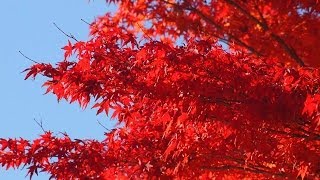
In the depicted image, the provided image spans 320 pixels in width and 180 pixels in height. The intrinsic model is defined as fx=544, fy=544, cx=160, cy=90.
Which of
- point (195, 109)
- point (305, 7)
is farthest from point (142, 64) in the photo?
point (305, 7)

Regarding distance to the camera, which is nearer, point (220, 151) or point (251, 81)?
point (251, 81)

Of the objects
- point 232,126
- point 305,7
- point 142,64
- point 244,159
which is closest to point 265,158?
point 244,159

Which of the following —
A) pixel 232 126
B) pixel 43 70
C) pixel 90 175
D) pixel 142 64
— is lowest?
→ pixel 232 126

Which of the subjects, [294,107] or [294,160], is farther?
[294,160]

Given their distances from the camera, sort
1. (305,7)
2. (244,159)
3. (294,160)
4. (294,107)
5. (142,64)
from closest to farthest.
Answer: (294,107) → (142,64) → (294,160) → (244,159) → (305,7)

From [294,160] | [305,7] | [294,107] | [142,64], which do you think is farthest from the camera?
[305,7]

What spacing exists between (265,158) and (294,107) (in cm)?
138

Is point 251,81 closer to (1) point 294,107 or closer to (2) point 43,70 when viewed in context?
(1) point 294,107

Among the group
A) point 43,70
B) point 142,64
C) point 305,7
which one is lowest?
point 142,64

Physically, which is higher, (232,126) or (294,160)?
(232,126)

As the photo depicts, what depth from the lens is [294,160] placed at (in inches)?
236

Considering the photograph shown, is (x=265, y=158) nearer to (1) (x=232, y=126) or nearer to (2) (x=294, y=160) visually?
(2) (x=294, y=160)

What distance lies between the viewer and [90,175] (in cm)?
655

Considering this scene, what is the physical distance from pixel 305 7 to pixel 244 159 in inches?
146
